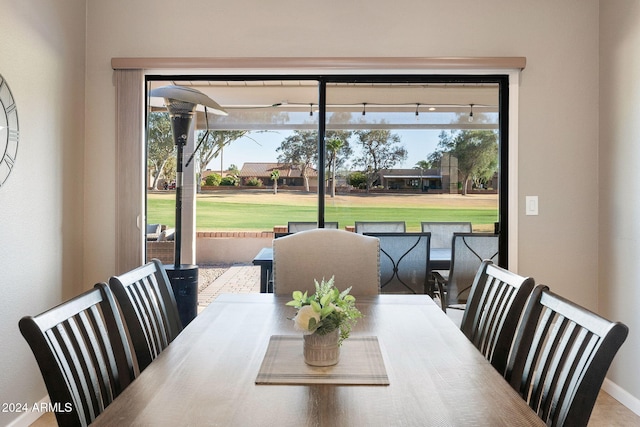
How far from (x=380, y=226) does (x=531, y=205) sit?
38.1 inches

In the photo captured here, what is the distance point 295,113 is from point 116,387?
2174 millimetres

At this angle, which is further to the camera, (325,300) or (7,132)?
(7,132)

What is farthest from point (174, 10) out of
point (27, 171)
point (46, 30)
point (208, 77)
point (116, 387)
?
point (116, 387)

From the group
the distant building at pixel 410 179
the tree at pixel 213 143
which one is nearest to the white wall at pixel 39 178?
the tree at pixel 213 143

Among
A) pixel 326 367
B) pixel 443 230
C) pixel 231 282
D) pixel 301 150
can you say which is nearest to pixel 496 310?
pixel 326 367

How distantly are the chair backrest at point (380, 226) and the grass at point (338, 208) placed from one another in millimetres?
29

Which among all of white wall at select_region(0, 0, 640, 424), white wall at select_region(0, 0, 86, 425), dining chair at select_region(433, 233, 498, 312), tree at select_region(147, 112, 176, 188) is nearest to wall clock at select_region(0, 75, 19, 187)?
white wall at select_region(0, 0, 86, 425)

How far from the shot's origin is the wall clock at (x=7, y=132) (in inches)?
87.7

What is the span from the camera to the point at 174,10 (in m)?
3.05

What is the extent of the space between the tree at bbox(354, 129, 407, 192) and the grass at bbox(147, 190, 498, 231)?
0.21 metres

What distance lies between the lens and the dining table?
3027 mm

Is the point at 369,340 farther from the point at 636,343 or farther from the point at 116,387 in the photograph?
the point at 636,343

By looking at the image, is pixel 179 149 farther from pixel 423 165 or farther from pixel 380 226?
pixel 423 165

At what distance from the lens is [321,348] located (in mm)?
1310
